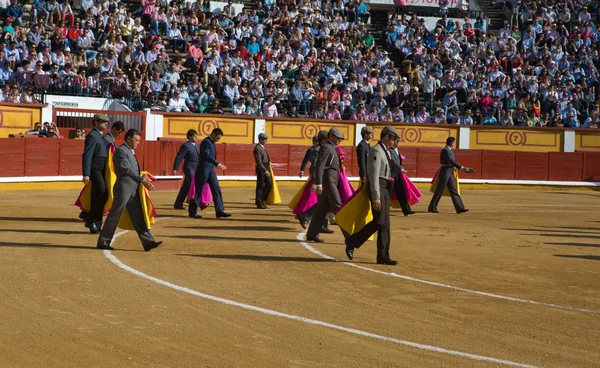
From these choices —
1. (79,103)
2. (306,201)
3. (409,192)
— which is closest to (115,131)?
(306,201)

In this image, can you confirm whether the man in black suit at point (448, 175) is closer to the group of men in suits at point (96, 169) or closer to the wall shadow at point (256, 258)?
the group of men in suits at point (96, 169)

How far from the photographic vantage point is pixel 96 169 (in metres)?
13.6

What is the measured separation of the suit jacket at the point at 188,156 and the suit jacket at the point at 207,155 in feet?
2.23

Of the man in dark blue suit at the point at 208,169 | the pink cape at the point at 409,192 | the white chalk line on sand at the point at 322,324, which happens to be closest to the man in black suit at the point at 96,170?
the man in dark blue suit at the point at 208,169

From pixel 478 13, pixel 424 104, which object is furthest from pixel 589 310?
pixel 478 13

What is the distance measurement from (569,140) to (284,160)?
10.1m

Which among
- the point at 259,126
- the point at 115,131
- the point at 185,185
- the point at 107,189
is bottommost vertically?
the point at 185,185

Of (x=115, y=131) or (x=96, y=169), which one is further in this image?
(x=96, y=169)

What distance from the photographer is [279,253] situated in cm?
1212

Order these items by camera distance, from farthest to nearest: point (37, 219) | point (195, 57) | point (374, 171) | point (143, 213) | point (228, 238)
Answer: point (195, 57), point (37, 219), point (228, 238), point (143, 213), point (374, 171)

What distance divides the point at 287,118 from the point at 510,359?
24.0 meters

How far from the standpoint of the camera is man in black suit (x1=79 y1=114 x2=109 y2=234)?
44.1 feet

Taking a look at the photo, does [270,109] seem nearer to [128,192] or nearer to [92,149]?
[92,149]

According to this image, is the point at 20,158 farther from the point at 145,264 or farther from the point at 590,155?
the point at 590,155
